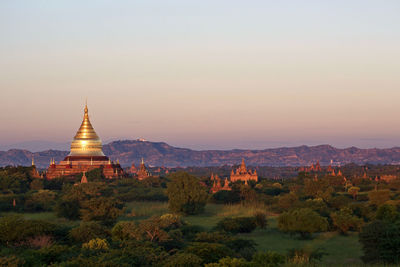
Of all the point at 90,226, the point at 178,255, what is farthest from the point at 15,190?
the point at 178,255

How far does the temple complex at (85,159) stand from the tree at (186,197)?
31.6 meters

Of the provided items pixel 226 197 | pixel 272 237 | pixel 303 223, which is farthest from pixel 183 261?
pixel 226 197

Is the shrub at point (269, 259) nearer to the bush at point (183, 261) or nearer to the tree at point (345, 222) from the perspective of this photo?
the bush at point (183, 261)

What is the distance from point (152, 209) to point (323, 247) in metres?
22.2

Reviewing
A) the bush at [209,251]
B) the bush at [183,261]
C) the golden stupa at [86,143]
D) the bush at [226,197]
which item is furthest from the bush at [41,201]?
the bush at [183,261]

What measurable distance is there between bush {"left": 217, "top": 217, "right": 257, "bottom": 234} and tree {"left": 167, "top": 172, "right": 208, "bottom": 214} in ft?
37.4

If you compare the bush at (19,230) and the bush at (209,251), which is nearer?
the bush at (209,251)

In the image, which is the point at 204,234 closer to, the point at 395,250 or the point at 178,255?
the point at 178,255

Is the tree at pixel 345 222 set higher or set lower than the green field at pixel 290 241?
higher

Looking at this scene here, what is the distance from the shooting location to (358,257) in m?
33.2

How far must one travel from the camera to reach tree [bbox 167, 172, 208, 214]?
174 ft

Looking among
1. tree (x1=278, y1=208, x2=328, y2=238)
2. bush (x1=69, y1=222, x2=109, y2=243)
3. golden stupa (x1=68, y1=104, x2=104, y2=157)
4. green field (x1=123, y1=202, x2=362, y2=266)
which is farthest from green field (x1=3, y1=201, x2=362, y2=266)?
golden stupa (x1=68, y1=104, x2=104, y2=157)

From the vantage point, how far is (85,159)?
89000 mm

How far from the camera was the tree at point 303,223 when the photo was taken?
3981 centimetres
